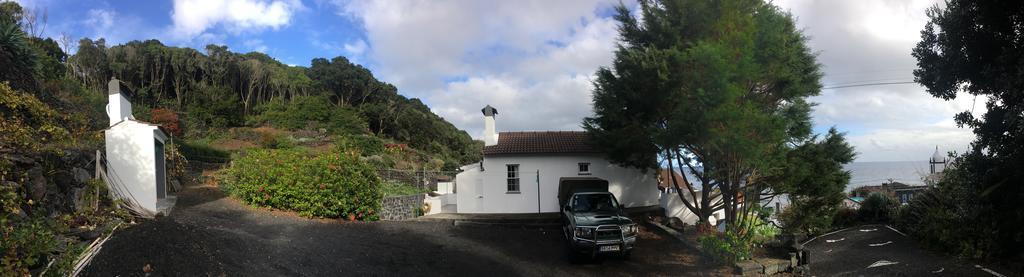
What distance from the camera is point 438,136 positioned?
167ft

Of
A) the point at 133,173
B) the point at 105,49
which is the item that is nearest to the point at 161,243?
the point at 133,173

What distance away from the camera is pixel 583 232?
1116 cm

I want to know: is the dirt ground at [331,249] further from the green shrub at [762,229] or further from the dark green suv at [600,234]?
the green shrub at [762,229]

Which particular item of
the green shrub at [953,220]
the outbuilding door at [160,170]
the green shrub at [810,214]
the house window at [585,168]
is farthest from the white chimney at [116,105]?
the green shrub at [810,214]

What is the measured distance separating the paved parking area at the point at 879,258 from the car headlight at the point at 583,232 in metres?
4.32

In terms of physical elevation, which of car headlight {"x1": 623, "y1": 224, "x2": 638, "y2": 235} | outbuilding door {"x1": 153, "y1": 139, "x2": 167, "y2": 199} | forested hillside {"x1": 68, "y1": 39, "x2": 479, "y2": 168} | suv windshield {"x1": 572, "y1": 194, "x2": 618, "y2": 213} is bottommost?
car headlight {"x1": 623, "y1": 224, "x2": 638, "y2": 235}

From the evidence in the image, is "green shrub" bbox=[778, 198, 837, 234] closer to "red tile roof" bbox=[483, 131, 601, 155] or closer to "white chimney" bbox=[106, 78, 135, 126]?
"red tile roof" bbox=[483, 131, 601, 155]

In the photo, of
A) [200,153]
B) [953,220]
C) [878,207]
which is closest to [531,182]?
[878,207]

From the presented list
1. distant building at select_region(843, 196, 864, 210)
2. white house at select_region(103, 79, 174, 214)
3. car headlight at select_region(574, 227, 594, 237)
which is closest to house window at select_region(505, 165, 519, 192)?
car headlight at select_region(574, 227, 594, 237)

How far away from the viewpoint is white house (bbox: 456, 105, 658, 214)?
20.7m

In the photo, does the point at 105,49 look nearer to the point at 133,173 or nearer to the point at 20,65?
the point at 20,65

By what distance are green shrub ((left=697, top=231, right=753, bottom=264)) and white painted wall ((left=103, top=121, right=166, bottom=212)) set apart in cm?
1058

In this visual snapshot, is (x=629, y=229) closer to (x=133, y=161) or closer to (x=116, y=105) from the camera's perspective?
(x=133, y=161)

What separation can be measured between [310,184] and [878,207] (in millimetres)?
16787
